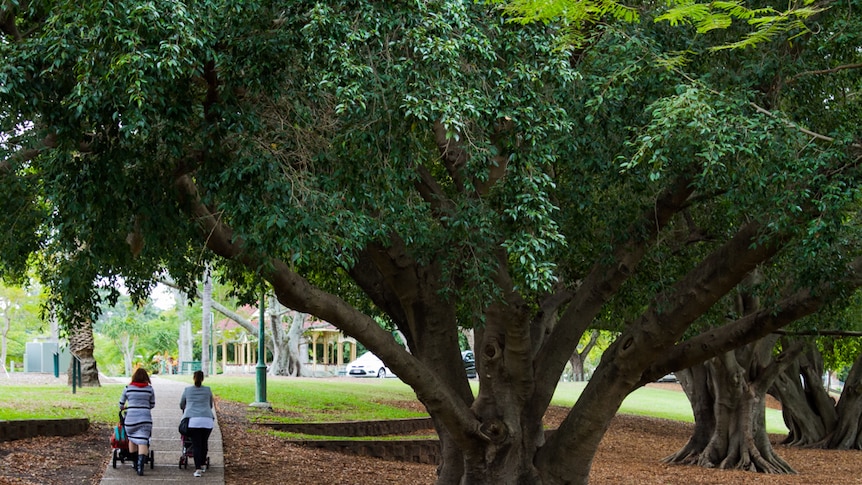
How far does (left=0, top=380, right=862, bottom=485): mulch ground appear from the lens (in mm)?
12312

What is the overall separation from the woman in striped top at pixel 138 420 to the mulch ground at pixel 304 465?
651 millimetres

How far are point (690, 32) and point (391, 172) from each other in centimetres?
405

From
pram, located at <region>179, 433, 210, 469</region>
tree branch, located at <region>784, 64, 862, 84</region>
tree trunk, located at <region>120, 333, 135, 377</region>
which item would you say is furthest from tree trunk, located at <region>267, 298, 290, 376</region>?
tree branch, located at <region>784, 64, 862, 84</region>

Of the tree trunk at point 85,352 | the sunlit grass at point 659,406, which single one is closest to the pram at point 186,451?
the tree trunk at point 85,352

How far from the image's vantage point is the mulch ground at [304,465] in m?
12.3

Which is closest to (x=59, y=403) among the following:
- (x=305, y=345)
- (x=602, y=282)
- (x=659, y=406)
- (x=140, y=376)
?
(x=140, y=376)

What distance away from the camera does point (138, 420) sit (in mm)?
11414

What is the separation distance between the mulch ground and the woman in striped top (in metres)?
0.65

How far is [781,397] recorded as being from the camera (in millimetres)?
26969

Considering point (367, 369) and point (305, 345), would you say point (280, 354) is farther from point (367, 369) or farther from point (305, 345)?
point (305, 345)

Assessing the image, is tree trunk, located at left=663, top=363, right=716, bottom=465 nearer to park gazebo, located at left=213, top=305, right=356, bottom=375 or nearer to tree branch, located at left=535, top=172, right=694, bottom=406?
tree branch, located at left=535, top=172, right=694, bottom=406

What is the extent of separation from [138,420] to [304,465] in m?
3.82

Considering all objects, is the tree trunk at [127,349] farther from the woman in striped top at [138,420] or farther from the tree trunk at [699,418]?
the woman in striped top at [138,420]

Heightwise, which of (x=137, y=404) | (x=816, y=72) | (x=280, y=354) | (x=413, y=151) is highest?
(x=816, y=72)
